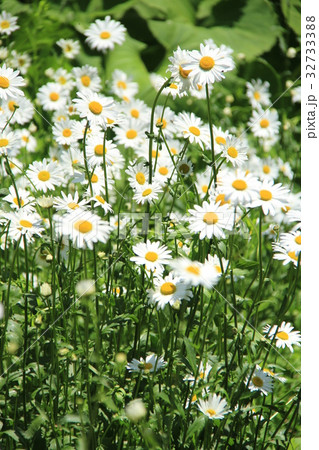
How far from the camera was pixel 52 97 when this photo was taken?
98.4 inches

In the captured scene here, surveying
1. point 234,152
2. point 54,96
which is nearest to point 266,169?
point 54,96

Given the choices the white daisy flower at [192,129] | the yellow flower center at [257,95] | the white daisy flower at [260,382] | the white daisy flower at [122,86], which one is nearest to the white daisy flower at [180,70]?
the white daisy flower at [192,129]

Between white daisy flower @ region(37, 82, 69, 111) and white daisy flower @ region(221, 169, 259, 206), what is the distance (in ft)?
5.15

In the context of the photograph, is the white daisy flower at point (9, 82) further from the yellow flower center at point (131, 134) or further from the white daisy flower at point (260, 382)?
the white daisy flower at point (260, 382)

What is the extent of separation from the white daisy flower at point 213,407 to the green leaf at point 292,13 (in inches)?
121

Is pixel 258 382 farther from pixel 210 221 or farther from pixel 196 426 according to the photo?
pixel 210 221

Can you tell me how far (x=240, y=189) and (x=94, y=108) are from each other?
449mm

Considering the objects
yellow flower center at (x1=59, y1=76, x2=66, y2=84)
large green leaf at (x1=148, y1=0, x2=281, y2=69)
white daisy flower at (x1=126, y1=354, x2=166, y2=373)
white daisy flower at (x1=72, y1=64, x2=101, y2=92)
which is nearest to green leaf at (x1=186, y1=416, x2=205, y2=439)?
white daisy flower at (x1=126, y1=354, x2=166, y2=373)

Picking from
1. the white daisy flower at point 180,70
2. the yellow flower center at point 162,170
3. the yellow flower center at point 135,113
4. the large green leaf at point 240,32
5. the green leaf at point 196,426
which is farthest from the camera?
the large green leaf at point 240,32

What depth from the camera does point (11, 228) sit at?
1.26 m

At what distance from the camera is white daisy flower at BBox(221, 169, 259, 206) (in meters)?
1.06

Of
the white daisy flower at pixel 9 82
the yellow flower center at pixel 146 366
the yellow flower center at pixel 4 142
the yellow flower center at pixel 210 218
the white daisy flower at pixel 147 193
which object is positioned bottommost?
the yellow flower center at pixel 146 366

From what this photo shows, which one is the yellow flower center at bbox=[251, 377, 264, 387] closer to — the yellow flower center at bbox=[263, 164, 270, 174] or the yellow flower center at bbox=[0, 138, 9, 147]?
the yellow flower center at bbox=[0, 138, 9, 147]

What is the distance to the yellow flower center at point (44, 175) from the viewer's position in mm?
1515
